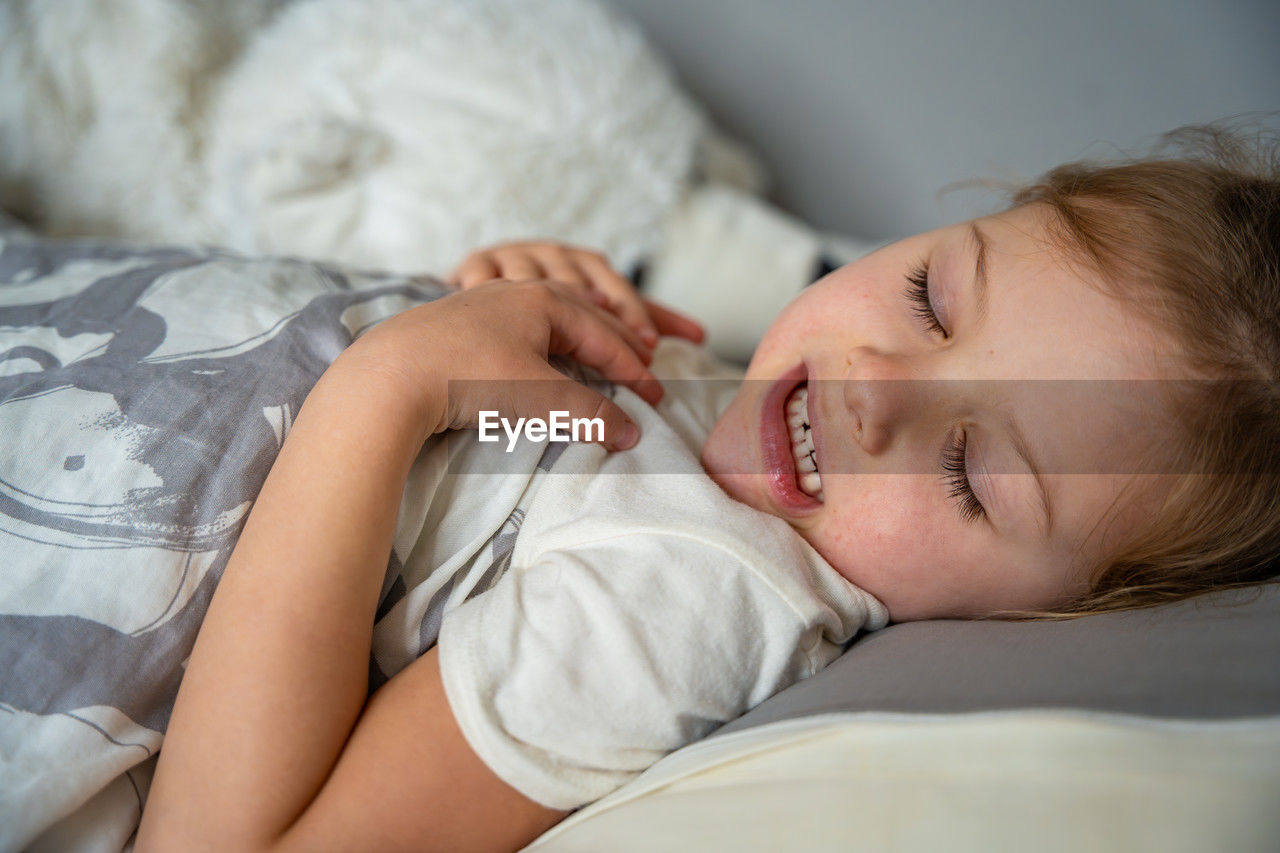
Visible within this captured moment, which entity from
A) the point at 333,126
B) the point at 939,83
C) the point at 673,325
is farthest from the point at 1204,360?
the point at 939,83

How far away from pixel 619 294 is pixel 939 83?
42.9 inches

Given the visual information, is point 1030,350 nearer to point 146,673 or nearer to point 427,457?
point 427,457

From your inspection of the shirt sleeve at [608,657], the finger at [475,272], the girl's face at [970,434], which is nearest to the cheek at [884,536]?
the girl's face at [970,434]

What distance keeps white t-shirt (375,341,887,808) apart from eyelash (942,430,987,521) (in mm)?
113

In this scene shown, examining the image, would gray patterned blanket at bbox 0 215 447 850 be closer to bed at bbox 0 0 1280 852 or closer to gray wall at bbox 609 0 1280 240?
bed at bbox 0 0 1280 852

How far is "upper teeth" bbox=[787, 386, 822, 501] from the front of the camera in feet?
2.54

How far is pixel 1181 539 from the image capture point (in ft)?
2.28

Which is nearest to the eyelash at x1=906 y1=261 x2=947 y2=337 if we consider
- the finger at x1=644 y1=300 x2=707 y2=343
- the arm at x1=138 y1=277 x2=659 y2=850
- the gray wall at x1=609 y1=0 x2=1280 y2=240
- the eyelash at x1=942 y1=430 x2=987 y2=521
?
the eyelash at x1=942 y1=430 x2=987 y2=521

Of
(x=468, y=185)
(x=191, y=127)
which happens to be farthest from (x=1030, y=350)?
(x=191, y=127)

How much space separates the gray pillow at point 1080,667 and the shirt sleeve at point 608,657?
41 millimetres

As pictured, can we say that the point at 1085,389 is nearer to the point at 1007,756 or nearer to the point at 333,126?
the point at 1007,756

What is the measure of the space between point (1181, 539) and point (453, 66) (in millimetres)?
1082

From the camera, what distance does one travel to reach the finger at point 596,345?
0.76 m

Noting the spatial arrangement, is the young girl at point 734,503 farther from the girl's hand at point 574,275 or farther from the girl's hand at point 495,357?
the girl's hand at point 574,275
